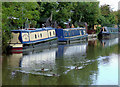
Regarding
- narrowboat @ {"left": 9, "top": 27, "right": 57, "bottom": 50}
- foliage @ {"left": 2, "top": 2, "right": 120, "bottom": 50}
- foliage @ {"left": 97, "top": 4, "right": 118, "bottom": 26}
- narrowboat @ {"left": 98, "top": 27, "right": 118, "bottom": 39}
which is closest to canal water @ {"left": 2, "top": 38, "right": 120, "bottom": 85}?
narrowboat @ {"left": 9, "top": 27, "right": 57, "bottom": 50}

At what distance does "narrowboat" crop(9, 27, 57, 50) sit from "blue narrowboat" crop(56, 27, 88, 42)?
3366mm

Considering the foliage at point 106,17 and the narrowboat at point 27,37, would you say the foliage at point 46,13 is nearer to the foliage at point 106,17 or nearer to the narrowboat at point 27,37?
the foliage at point 106,17

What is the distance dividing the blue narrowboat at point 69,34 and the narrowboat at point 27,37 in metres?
3.37

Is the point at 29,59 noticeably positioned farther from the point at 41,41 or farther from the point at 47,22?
the point at 47,22

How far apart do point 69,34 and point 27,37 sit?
32.3 ft

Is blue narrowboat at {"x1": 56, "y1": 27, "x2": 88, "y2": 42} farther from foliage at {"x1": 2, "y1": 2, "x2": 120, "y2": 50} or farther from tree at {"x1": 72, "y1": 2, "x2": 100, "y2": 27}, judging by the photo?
tree at {"x1": 72, "y1": 2, "x2": 100, "y2": 27}

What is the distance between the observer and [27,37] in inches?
959

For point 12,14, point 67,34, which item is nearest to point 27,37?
point 12,14

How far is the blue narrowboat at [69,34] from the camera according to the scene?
31.8 metres

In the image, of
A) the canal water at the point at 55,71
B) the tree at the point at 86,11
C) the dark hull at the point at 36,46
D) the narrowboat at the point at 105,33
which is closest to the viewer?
the canal water at the point at 55,71

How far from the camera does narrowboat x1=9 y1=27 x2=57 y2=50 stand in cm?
2311

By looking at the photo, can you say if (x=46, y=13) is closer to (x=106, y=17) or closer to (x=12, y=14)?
(x=12, y=14)

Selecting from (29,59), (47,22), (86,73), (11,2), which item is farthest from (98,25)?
(86,73)

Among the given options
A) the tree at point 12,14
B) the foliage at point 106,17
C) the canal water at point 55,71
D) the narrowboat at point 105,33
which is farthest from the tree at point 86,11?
the canal water at point 55,71
